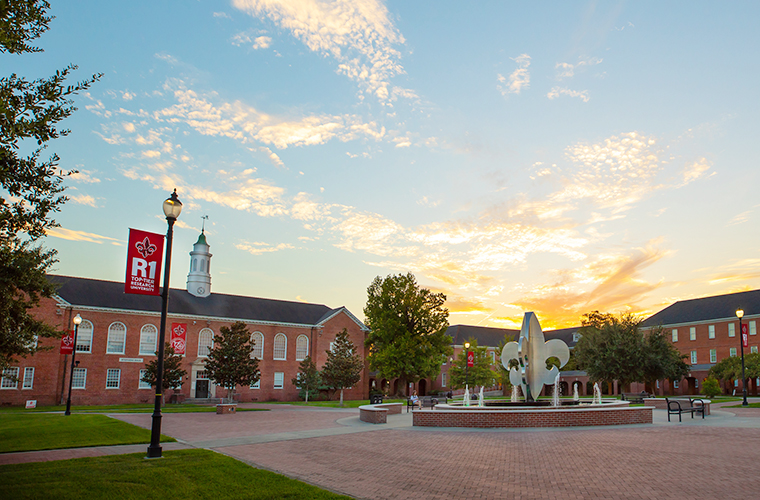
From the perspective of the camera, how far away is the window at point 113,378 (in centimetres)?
4838

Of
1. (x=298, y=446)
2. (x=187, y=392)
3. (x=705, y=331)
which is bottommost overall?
(x=187, y=392)

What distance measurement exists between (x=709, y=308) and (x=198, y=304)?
67367 millimetres

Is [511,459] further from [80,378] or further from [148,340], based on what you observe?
[148,340]

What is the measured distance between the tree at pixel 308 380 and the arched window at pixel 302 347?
5.78 metres

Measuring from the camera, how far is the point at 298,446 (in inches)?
616

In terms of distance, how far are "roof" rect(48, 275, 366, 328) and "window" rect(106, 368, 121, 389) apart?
19.9ft

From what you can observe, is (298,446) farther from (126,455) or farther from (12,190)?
(12,190)

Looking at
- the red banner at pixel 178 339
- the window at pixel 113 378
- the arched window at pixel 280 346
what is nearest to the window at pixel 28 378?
the window at pixel 113 378

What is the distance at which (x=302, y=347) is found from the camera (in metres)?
61.6

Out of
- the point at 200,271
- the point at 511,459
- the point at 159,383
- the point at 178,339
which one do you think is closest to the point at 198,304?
the point at 200,271

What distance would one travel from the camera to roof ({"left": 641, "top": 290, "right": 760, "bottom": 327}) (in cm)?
6456

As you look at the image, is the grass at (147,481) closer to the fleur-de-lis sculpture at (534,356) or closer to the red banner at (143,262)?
the red banner at (143,262)

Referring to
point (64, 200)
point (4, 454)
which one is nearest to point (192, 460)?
point (4, 454)

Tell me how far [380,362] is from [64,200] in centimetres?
4809
